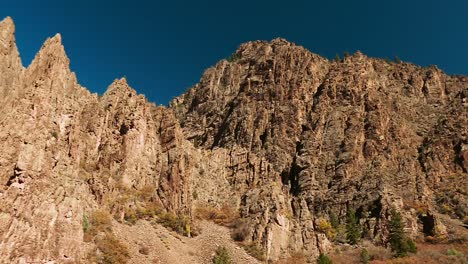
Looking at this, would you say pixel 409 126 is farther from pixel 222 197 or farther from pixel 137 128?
pixel 137 128

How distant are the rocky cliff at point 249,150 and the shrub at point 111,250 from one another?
237 centimetres

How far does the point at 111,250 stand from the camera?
38.4 m

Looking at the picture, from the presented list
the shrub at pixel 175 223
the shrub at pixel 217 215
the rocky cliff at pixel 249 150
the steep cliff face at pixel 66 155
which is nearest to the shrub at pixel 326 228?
the rocky cliff at pixel 249 150

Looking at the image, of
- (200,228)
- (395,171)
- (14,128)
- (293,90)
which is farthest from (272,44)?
(14,128)

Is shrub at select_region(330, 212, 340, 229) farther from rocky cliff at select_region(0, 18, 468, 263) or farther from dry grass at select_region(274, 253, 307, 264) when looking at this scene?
dry grass at select_region(274, 253, 307, 264)

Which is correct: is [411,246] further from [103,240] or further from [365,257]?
[103,240]

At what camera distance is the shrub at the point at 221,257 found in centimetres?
4594

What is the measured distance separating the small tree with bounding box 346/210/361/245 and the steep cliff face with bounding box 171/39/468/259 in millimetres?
1252

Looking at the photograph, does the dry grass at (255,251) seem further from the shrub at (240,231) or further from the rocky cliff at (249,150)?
the shrub at (240,231)

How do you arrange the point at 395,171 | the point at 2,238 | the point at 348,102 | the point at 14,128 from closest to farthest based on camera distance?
1. the point at 2,238
2. the point at 14,128
3. the point at 395,171
4. the point at 348,102

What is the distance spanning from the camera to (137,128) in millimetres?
62938

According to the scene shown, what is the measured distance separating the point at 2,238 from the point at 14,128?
333 inches

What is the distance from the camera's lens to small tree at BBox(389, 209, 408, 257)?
55.8 meters

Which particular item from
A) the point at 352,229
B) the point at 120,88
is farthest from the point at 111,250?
the point at 352,229
